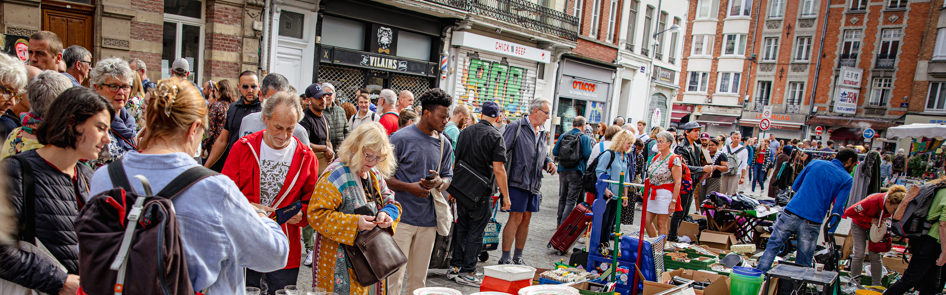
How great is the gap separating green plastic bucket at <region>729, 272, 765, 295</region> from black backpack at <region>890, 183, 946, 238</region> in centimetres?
210

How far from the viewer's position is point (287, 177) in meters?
3.25

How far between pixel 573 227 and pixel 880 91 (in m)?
36.9

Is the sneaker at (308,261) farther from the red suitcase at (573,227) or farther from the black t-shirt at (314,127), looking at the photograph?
the red suitcase at (573,227)

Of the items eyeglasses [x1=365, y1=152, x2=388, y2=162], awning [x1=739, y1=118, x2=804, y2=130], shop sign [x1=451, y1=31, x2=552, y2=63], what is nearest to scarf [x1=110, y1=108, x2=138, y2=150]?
eyeglasses [x1=365, y1=152, x2=388, y2=162]

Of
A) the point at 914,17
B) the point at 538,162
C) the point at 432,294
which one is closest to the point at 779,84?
the point at 914,17

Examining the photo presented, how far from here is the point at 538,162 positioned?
6.05 meters

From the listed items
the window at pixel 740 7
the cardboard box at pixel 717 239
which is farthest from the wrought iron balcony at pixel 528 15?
the window at pixel 740 7

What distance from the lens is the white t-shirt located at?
322 cm

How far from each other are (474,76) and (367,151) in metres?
14.5

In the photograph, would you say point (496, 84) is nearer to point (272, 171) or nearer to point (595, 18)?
point (595, 18)

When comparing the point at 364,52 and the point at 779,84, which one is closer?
the point at 364,52

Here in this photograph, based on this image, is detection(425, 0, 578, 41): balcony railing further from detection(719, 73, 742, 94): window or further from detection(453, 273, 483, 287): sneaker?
detection(719, 73, 742, 94): window

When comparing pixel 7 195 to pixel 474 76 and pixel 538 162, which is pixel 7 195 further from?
pixel 474 76

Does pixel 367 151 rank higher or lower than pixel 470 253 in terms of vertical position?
higher
